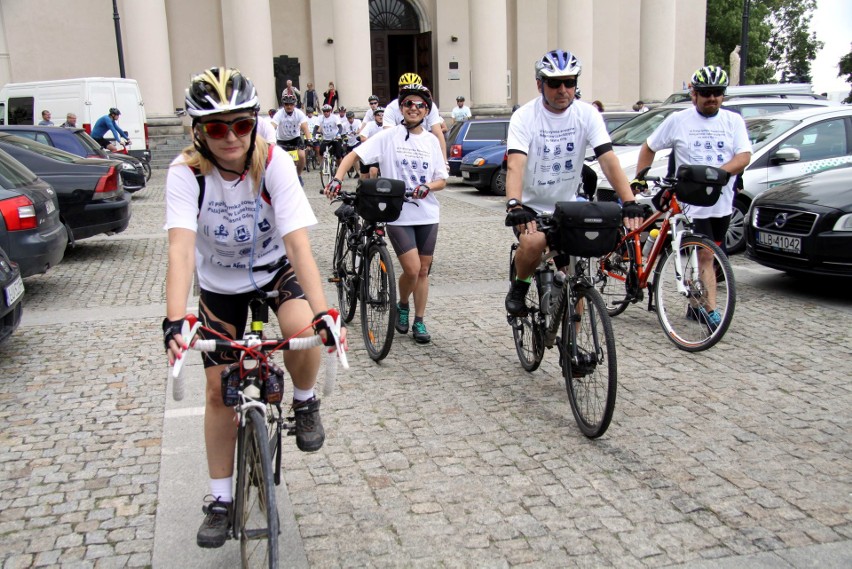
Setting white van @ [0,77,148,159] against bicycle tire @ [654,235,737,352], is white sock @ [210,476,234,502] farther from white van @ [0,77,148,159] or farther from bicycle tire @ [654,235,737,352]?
white van @ [0,77,148,159]

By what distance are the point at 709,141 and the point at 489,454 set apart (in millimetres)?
3835

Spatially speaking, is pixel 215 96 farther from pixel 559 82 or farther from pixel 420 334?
pixel 420 334

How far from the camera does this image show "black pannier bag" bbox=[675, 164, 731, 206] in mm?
6500

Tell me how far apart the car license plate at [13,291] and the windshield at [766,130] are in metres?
8.09

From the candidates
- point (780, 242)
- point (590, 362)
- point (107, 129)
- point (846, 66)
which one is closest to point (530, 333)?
point (590, 362)

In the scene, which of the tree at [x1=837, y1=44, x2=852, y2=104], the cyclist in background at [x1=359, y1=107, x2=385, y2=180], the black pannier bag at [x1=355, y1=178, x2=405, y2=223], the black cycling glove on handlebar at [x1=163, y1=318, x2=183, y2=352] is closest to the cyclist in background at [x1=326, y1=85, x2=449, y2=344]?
the black pannier bag at [x1=355, y1=178, x2=405, y2=223]

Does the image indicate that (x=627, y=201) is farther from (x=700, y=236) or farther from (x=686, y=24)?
(x=686, y=24)

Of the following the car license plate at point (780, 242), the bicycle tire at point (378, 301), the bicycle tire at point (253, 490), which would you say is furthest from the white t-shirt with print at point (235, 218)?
the car license plate at point (780, 242)

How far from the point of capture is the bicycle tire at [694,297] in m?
6.34

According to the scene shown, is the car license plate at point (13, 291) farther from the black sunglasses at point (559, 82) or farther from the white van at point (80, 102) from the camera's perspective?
the white van at point (80, 102)

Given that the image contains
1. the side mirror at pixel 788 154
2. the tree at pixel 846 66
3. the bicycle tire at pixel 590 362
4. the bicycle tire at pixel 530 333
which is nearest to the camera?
the bicycle tire at pixel 590 362

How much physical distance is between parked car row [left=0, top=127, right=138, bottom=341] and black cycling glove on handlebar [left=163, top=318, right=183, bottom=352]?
407 centimetres

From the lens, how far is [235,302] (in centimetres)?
366

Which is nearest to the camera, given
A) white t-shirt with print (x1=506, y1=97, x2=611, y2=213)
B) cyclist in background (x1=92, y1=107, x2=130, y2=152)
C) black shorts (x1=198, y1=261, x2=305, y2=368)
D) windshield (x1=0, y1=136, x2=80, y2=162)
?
black shorts (x1=198, y1=261, x2=305, y2=368)
